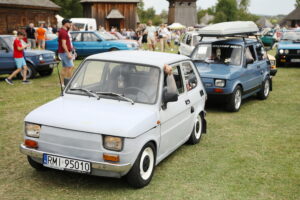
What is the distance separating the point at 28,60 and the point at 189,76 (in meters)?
9.27

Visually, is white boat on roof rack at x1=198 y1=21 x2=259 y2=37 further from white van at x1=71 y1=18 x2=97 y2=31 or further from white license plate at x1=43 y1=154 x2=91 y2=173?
white van at x1=71 y1=18 x2=97 y2=31

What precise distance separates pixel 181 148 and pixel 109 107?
6.97 ft

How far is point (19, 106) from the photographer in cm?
998

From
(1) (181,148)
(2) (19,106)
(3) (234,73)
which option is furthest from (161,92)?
(2) (19,106)

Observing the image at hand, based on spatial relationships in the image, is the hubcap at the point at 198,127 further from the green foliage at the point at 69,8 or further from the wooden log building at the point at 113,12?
the green foliage at the point at 69,8

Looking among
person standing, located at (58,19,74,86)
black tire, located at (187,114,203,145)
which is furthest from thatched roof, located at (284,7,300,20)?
→ black tire, located at (187,114,203,145)

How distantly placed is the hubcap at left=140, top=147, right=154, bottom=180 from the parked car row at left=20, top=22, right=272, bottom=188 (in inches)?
0.5

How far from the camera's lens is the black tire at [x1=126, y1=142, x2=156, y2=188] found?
4.90 metres

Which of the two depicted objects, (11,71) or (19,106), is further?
(11,71)

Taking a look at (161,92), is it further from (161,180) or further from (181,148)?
(181,148)

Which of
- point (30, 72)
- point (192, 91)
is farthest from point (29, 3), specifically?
point (192, 91)

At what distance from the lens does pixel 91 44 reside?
21.1m

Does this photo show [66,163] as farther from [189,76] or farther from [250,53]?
[250,53]

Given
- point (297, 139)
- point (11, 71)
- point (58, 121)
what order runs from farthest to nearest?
point (11, 71)
point (297, 139)
point (58, 121)
